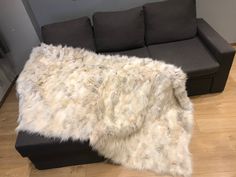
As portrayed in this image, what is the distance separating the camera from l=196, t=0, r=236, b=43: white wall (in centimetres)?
248

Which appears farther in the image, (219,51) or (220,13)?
(220,13)

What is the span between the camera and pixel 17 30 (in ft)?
Answer: 8.42

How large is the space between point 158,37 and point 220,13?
881 mm

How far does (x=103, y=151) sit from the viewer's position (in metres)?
1.66

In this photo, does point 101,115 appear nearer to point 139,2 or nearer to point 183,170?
point 183,170

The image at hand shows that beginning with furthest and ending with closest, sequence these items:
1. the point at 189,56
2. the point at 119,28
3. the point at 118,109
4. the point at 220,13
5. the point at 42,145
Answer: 1. the point at 220,13
2. the point at 119,28
3. the point at 189,56
4. the point at 118,109
5. the point at 42,145

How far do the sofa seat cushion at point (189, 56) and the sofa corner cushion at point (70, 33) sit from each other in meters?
0.68

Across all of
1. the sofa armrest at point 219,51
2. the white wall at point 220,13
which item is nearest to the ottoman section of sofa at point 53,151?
the sofa armrest at point 219,51

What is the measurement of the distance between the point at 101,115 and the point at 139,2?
144 centimetres

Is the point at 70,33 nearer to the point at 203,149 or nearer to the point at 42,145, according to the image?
the point at 42,145

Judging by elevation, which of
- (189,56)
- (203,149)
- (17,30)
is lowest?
(203,149)

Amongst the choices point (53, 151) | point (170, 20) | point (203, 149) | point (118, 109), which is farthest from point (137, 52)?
point (53, 151)

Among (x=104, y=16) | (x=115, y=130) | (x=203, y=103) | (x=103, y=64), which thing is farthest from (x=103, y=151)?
(x=104, y=16)

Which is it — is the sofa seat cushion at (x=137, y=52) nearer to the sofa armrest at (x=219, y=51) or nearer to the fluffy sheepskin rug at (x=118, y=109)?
the fluffy sheepskin rug at (x=118, y=109)
